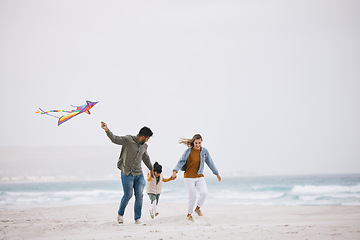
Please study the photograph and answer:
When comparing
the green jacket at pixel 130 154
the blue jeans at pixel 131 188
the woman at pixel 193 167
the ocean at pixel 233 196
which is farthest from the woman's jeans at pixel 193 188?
the ocean at pixel 233 196

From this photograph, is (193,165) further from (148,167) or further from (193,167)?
(148,167)

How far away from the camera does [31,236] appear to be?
6.49 metres

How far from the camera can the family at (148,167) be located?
23.5 feet

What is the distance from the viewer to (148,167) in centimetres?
786

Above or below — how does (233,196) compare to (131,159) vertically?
below

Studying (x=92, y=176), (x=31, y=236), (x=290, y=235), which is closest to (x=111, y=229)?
(x=31, y=236)

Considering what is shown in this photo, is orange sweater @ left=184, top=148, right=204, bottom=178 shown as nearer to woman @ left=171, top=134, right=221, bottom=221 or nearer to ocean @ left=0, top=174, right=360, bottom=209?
woman @ left=171, top=134, right=221, bottom=221

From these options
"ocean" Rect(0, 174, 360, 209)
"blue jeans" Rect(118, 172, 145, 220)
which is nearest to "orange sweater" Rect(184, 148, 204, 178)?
"blue jeans" Rect(118, 172, 145, 220)

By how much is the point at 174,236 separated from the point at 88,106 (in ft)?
8.82

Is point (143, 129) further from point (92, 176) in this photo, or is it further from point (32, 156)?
point (32, 156)

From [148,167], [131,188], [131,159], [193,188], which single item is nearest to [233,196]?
[193,188]

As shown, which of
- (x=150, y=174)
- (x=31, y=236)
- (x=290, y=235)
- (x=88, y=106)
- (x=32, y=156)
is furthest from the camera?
(x=32, y=156)

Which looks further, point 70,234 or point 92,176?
point 92,176

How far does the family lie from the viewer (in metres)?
7.17
